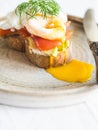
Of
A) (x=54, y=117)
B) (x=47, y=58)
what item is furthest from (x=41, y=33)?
(x=54, y=117)

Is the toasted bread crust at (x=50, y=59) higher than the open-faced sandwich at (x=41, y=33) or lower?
lower

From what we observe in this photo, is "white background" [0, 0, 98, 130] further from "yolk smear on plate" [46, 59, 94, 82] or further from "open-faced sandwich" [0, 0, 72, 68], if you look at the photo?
"open-faced sandwich" [0, 0, 72, 68]

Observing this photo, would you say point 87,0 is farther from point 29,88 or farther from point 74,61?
point 29,88

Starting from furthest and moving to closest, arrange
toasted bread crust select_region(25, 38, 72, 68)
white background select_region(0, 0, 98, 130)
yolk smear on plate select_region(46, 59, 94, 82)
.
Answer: toasted bread crust select_region(25, 38, 72, 68)
yolk smear on plate select_region(46, 59, 94, 82)
white background select_region(0, 0, 98, 130)

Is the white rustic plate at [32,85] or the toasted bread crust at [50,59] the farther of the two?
the toasted bread crust at [50,59]

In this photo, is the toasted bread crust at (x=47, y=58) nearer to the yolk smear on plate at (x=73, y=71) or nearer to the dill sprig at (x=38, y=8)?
the yolk smear on plate at (x=73, y=71)

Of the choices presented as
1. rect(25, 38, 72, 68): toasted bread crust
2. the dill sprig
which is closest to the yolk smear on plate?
rect(25, 38, 72, 68): toasted bread crust

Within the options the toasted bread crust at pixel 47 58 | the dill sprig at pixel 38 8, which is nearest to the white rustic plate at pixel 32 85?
the toasted bread crust at pixel 47 58
